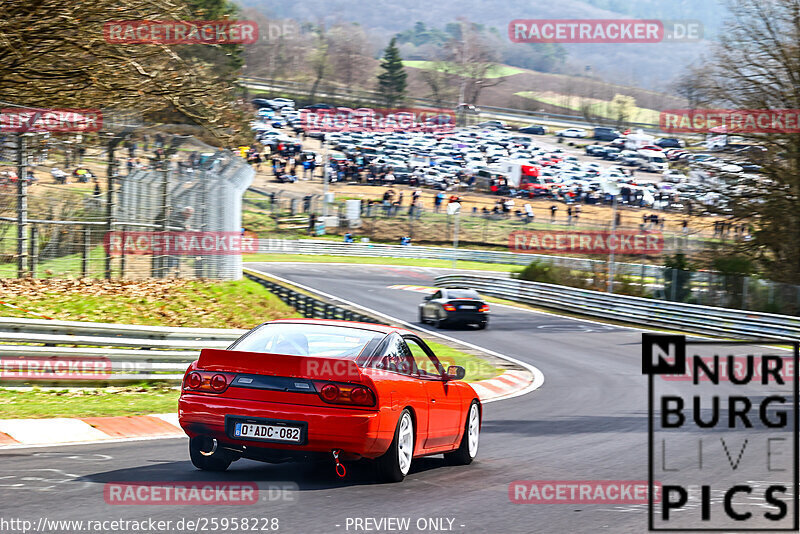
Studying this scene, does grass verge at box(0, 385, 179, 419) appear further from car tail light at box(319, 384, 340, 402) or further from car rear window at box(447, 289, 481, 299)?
car rear window at box(447, 289, 481, 299)

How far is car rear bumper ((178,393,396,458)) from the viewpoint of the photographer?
687 centimetres

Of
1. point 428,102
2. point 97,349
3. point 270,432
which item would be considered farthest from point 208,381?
point 428,102

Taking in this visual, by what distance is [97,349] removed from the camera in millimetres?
12352

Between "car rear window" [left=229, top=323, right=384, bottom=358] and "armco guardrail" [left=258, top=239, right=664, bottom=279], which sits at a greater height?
"car rear window" [left=229, top=323, right=384, bottom=358]

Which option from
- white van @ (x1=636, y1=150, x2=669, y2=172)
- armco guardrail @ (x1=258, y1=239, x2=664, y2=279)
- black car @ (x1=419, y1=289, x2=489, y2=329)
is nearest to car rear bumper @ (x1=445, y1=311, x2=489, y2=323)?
black car @ (x1=419, y1=289, x2=489, y2=329)

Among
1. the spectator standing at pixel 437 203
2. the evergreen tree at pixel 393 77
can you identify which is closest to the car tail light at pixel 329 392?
the spectator standing at pixel 437 203

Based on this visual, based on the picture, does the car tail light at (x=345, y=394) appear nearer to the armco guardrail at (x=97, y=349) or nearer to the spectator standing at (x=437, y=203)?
the armco guardrail at (x=97, y=349)

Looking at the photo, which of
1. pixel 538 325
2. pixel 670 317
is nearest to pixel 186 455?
pixel 538 325

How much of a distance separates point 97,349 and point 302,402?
6292 millimetres

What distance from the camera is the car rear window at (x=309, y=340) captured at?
7.43 m

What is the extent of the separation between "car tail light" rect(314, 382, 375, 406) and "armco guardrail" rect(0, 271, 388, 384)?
20.0 feet

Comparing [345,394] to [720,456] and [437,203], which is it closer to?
[720,456]

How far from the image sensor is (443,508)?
6.48m

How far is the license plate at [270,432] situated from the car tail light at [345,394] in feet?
1.03
